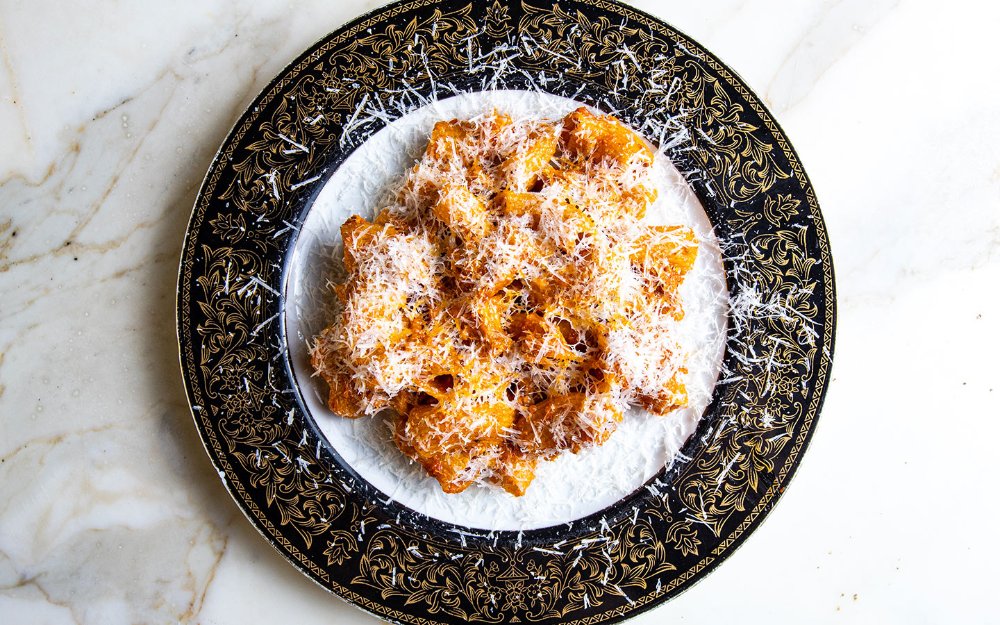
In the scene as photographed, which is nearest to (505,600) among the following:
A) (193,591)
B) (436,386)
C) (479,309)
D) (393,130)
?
(436,386)

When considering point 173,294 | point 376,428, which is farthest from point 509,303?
point 173,294

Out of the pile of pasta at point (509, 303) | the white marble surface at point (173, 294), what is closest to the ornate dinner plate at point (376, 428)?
the pile of pasta at point (509, 303)

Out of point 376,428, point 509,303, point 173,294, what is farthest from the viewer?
point 173,294

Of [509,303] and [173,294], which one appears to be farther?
[173,294]

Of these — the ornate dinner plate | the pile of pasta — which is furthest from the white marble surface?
the pile of pasta

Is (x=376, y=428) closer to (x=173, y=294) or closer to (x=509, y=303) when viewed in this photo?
(x=509, y=303)

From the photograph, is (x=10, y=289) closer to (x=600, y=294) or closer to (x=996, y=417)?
(x=600, y=294)
